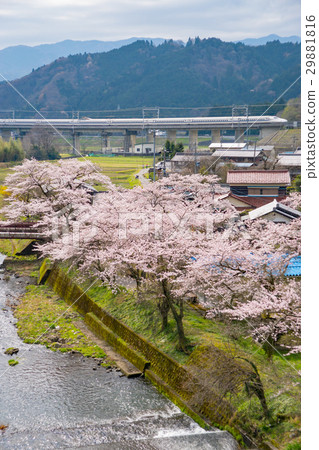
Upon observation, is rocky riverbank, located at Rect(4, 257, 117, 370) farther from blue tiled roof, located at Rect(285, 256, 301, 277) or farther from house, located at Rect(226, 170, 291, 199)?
house, located at Rect(226, 170, 291, 199)

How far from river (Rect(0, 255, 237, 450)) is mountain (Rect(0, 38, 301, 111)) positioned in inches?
5102


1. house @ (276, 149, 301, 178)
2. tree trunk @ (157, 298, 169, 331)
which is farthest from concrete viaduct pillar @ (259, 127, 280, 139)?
tree trunk @ (157, 298, 169, 331)

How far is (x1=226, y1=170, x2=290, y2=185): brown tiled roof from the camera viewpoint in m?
28.4

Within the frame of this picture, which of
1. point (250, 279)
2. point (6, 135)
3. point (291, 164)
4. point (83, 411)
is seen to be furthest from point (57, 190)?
point (6, 135)

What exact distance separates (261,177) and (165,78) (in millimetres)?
133988

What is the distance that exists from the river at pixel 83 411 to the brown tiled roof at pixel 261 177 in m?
15.9

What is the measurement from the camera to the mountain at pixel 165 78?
484 ft

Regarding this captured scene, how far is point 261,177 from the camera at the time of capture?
28656mm

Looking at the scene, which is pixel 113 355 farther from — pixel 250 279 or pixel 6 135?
pixel 6 135

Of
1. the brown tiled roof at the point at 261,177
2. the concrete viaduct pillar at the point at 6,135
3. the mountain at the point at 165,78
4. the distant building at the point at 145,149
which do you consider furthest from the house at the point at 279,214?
the mountain at the point at 165,78

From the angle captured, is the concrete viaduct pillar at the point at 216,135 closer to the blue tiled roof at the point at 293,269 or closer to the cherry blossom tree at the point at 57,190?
the cherry blossom tree at the point at 57,190
